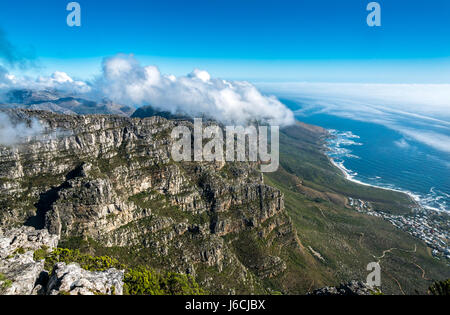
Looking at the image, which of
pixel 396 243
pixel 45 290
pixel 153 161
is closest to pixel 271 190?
pixel 153 161

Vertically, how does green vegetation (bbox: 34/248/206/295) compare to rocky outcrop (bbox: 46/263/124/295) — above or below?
below

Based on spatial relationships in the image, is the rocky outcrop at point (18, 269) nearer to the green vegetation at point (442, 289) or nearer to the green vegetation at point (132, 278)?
the green vegetation at point (132, 278)

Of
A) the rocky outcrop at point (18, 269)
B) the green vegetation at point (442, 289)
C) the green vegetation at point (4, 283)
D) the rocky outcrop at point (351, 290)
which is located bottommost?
the rocky outcrop at point (351, 290)

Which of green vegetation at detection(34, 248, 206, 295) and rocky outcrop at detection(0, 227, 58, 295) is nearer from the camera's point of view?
rocky outcrop at detection(0, 227, 58, 295)

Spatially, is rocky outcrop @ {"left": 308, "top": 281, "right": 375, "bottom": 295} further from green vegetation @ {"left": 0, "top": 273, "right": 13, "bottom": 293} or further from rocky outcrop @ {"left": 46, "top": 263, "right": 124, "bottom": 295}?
green vegetation @ {"left": 0, "top": 273, "right": 13, "bottom": 293}

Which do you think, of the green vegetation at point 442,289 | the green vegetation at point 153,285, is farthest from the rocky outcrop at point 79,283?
the green vegetation at point 442,289

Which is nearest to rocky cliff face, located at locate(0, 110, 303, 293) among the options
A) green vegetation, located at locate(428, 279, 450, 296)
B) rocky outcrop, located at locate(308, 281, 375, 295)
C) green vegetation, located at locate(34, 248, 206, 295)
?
green vegetation, located at locate(34, 248, 206, 295)
